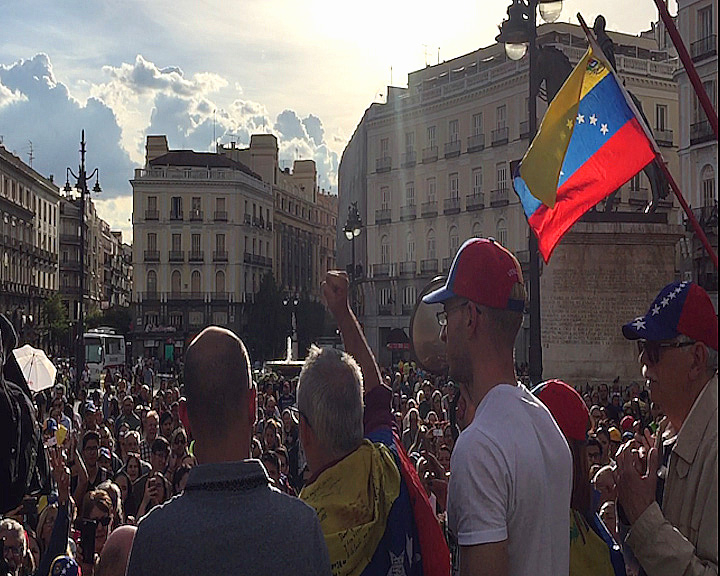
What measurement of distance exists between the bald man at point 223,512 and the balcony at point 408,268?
5470 centimetres

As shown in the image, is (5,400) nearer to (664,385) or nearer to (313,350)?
(313,350)

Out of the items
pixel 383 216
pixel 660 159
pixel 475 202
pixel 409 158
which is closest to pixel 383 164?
pixel 409 158

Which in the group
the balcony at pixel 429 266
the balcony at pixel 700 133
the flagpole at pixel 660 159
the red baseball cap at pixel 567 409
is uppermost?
the balcony at pixel 700 133

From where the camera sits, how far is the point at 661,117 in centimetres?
5000

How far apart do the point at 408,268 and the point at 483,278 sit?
54787mm

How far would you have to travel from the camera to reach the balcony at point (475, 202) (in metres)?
53.2

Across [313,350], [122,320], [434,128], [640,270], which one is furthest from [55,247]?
[313,350]

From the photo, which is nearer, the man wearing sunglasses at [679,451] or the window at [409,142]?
the man wearing sunglasses at [679,451]

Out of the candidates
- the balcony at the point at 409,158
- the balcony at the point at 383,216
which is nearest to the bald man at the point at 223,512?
the balcony at the point at 409,158

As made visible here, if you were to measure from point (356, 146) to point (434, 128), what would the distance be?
26.7ft

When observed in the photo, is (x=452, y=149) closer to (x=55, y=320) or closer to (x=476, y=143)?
(x=476, y=143)

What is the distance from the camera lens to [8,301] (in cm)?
7381

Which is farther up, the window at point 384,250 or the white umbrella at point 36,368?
the window at point 384,250

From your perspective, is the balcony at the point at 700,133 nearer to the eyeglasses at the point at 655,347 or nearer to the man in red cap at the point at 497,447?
the eyeglasses at the point at 655,347
